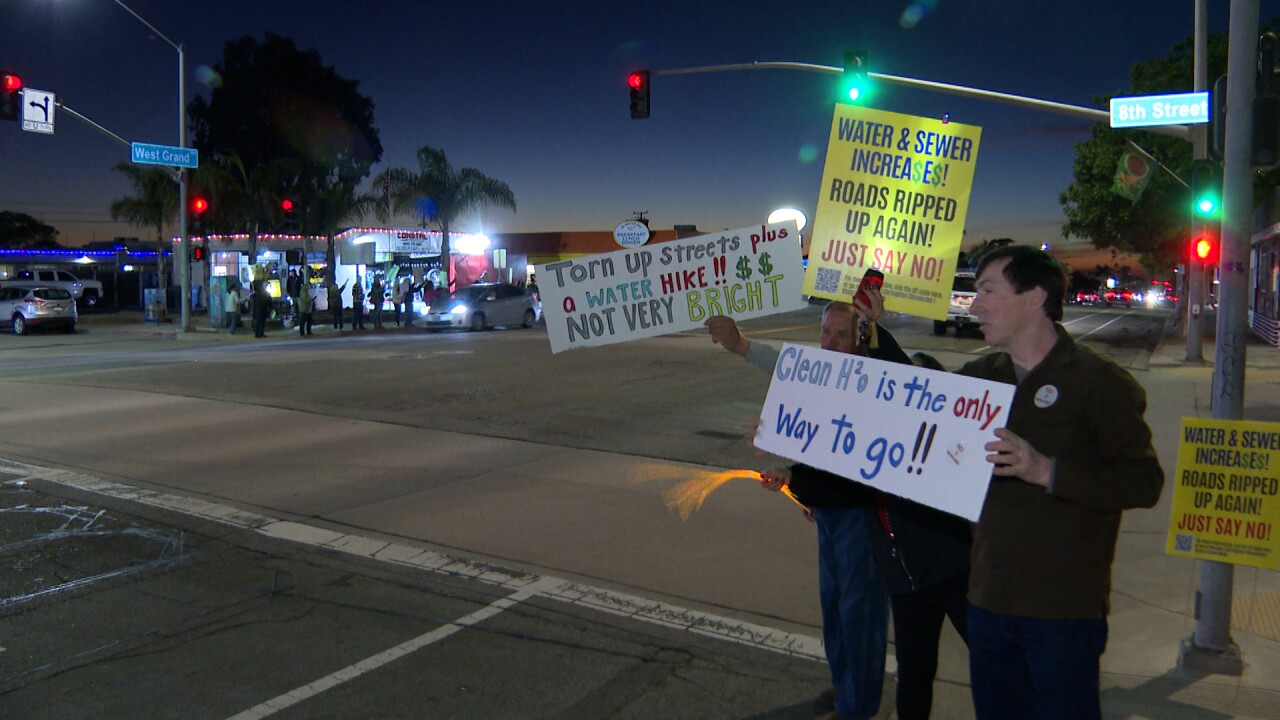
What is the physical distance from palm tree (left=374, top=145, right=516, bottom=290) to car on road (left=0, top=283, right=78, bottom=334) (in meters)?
13.7

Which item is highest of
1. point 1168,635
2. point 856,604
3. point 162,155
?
point 162,155

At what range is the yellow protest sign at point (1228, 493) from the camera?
4.41 meters

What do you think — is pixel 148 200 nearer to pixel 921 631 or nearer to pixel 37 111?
pixel 37 111

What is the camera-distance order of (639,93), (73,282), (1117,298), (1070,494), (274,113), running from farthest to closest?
1. (1117,298)
2. (274,113)
3. (73,282)
4. (639,93)
5. (1070,494)

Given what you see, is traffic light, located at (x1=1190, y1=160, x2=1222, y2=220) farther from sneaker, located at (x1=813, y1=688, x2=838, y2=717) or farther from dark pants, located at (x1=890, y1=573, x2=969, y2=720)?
dark pants, located at (x1=890, y1=573, x2=969, y2=720)

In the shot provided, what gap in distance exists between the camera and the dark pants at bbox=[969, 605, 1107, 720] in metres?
2.70

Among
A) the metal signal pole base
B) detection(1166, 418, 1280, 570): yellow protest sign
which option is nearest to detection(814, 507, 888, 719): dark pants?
detection(1166, 418, 1280, 570): yellow protest sign

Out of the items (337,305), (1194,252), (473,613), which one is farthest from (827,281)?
(337,305)

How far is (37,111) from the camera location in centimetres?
2400

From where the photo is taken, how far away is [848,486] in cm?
390

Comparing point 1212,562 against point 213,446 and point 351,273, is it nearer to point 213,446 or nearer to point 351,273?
point 213,446

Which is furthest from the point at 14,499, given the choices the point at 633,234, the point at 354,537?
the point at 633,234

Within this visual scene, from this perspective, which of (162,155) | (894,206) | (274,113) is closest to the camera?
(894,206)

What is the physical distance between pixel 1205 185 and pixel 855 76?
229 inches
